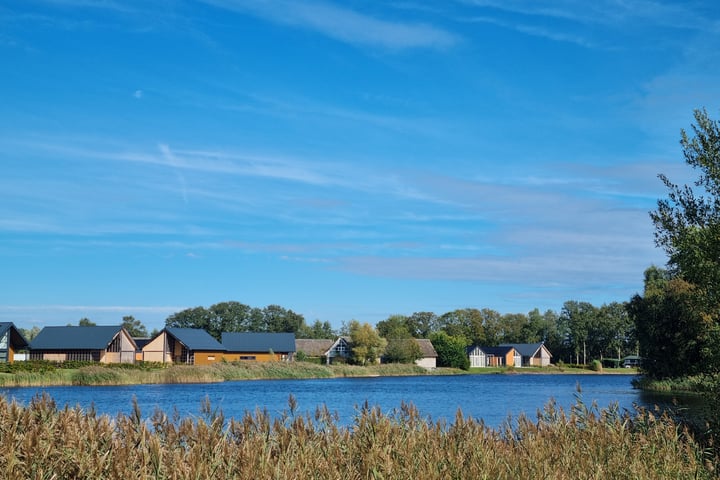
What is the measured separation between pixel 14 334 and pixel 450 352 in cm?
5993

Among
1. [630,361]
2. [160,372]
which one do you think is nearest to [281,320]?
[630,361]

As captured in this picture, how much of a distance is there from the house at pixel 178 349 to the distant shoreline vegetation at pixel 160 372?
1406 centimetres

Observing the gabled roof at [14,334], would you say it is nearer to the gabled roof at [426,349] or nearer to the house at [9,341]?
the house at [9,341]

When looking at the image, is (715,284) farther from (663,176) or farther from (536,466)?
(536,466)

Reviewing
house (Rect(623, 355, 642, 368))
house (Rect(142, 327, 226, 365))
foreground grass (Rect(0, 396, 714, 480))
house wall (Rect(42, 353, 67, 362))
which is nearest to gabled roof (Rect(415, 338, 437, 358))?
house (Rect(142, 327, 226, 365))

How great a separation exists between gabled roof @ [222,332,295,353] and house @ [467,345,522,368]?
3881 centimetres

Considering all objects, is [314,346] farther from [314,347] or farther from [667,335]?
[667,335]

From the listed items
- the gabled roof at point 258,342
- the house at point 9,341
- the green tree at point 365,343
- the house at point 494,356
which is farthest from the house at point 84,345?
the house at point 494,356

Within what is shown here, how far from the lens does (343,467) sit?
6664mm

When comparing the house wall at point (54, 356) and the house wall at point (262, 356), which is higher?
the house wall at point (54, 356)

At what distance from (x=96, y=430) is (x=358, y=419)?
2.88 m

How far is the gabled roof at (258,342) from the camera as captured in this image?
308ft

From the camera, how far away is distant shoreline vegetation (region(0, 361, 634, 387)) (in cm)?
5458

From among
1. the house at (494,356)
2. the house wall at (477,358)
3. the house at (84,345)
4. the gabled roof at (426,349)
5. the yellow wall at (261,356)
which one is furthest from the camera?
the house at (494,356)
